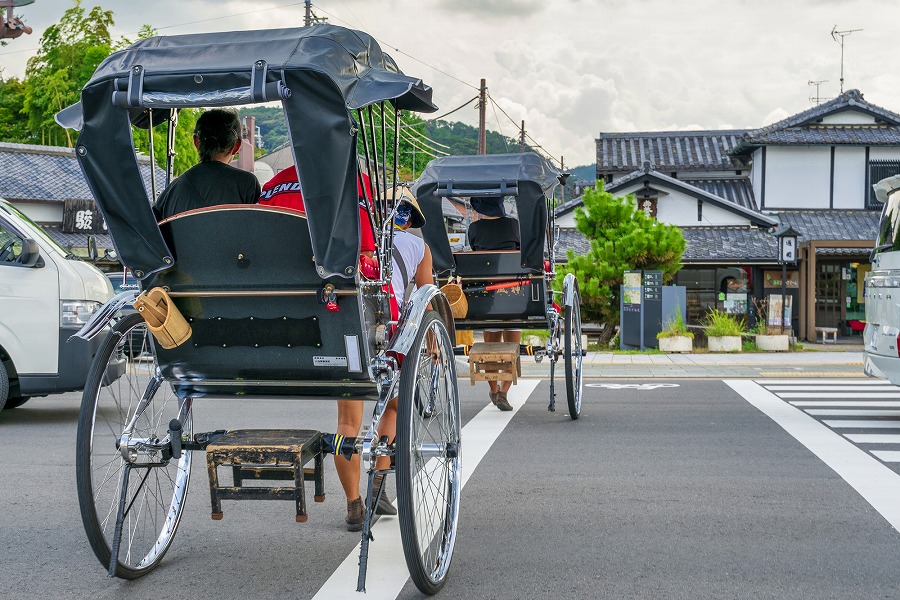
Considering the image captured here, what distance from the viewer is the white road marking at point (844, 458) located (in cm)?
584

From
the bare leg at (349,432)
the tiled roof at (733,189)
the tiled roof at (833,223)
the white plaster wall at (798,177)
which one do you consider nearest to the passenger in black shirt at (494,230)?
the bare leg at (349,432)

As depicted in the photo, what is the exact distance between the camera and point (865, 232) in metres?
28.7

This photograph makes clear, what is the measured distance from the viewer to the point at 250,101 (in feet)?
12.2

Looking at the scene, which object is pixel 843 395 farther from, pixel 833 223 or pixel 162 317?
pixel 833 223

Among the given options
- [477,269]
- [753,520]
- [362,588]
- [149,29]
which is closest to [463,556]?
[362,588]

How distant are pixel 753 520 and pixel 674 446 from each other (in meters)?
2.45

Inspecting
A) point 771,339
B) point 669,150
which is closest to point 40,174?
point 669,150

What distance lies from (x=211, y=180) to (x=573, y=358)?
5451 millimetres

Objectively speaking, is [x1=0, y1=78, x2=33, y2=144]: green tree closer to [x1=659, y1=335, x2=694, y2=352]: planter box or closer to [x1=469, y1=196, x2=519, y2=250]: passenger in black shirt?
[x1=659, y1=335, x2=694, y2=352]: planter box

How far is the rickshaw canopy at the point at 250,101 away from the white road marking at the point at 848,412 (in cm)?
741

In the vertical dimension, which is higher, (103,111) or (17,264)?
(103,111)

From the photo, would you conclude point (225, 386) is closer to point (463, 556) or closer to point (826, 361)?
point (463, 556)

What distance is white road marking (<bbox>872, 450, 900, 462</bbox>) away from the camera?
7211mm

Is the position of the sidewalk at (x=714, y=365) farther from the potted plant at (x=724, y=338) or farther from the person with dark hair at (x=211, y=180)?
the person with dark hair at (x=211, y=180)
